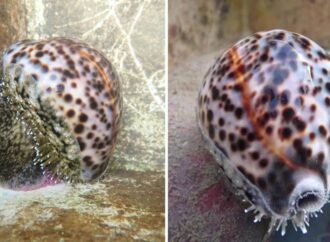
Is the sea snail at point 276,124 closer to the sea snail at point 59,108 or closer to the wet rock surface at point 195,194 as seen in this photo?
the wet rock surface at point 195,194

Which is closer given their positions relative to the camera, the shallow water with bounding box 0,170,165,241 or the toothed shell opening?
the toothed shell opening

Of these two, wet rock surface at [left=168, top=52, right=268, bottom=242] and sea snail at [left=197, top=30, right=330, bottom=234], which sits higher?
sea snail at [left=197, top=30, right=330, bottom=234]

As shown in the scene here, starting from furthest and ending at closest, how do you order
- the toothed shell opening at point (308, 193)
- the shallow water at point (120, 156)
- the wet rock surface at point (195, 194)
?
the shallow water at point (120, 156) → the wet rock surface at point (195, 194) → the toothed shell opening at point (308, 193)

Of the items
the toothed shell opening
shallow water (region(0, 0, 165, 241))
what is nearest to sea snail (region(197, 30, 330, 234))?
the toothed shell opening

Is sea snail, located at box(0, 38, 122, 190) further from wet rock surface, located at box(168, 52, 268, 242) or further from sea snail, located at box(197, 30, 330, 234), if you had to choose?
sea snail, located at box(197, 30, 330, 234)

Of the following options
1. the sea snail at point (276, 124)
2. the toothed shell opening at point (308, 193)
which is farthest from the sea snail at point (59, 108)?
the toothed shell opening at point (308, 193)

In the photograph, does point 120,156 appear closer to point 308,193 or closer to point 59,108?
point 59,108

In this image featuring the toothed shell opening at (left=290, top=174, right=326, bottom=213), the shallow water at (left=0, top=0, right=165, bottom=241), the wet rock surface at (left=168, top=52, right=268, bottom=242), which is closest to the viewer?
the toothed shell opening at (left=290, top=174, right=326, bottom=213)

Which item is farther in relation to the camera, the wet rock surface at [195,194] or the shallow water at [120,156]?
the shallow water at [120,156]

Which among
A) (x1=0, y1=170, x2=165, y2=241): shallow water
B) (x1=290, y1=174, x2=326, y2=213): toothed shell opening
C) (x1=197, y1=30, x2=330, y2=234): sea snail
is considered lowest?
(x1=0, y1=170, x2=165, y2=241): shallow water
